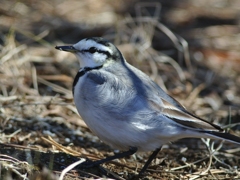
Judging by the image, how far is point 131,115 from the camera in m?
4.92

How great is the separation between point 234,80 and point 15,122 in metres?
3.91

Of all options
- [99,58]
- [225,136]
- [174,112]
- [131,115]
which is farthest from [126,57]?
[225,136]

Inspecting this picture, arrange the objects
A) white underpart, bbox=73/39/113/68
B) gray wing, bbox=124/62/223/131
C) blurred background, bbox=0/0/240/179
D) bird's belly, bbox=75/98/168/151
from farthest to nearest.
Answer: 1. blurred background, bbox=0/0/240/179
2. white underpart, bbox=73/39/113/68
3. gray wing, bbox=124/62/223/131
4. bird's belly, bbox=75/98/168/151

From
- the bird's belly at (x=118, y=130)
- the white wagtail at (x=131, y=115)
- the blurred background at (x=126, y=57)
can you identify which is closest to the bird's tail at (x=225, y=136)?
the white wagtail at (x=131, y=115)

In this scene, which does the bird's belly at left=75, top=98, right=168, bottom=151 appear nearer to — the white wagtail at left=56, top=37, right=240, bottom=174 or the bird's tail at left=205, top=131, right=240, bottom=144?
the white wagtail at left=56, top=37, right=240, bottom=174

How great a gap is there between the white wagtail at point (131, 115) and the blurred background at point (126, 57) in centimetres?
44

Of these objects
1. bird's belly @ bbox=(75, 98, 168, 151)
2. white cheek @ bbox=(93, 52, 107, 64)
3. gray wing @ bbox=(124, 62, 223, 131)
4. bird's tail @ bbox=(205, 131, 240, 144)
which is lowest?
bird's belly @ bbox=(75, 98, 168, 151)

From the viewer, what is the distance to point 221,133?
4.97m

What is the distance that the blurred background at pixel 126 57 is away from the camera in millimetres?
5898

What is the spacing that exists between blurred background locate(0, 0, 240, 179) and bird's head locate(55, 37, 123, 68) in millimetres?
944

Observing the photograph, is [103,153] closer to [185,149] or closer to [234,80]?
[185,149]

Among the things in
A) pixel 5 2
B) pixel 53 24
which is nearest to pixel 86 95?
pixel 53 24

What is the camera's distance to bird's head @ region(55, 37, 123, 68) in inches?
210

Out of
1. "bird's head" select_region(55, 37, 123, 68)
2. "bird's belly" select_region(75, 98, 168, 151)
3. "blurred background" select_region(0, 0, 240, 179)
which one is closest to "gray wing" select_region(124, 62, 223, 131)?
"bird's belly" select_region(75, 98, 168, 151)
